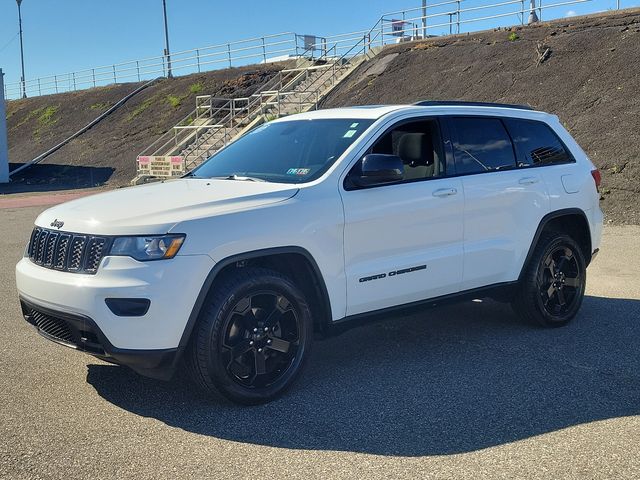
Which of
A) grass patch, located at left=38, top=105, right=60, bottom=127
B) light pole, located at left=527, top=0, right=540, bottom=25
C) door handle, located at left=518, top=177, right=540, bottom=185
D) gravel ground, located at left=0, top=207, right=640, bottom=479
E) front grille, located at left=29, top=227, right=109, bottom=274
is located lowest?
gravel ground, located at left=0, top=207, right=640, bottom=479

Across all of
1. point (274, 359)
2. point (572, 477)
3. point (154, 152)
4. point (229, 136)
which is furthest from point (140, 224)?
point (154, 152)

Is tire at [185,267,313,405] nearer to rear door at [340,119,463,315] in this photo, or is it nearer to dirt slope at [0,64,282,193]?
rear door at [340,119,463,315]

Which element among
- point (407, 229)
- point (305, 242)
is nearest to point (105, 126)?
point (407, 229)

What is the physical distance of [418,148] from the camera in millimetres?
5609

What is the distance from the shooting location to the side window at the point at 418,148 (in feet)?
18.0

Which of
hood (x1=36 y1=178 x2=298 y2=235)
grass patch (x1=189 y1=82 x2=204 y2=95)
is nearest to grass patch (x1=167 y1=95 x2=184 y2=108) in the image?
grass patch (x1=189 y1=82 x2=204 y2=95)

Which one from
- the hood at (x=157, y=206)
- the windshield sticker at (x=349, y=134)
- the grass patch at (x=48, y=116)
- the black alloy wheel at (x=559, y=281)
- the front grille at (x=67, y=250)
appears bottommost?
the black alloy wheel at (x=559, y=281)

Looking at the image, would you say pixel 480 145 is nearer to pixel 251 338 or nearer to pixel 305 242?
pixel 305 242

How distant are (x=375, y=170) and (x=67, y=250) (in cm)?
205

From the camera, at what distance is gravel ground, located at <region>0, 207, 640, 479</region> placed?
12.2ft

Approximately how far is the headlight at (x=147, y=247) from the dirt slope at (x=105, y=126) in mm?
23668

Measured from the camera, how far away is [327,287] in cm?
474

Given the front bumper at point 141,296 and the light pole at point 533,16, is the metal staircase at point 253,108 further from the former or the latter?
the front bumper at point 141,296

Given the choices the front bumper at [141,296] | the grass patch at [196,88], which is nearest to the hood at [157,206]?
the front bumper at [141,296]
